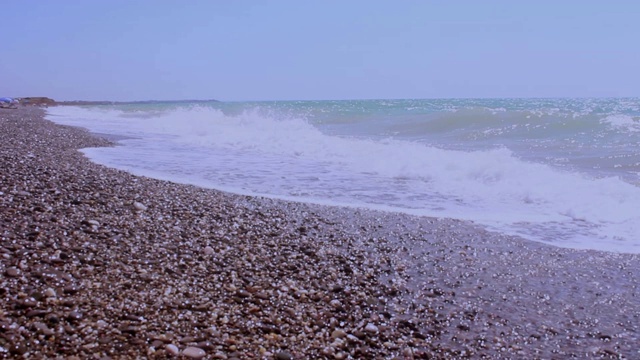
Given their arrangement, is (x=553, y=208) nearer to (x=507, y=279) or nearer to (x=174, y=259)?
(x=507, y=279)

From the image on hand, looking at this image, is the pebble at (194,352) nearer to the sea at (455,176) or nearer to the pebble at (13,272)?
the pebble at (13,272)

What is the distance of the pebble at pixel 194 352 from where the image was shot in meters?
2.81

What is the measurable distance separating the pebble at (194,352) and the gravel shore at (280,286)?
12 millimetres

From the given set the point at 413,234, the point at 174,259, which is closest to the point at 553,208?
the point at 413,234

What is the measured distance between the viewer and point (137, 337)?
292 centimetres

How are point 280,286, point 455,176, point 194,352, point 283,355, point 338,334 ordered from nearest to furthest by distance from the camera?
point 194,352 < point 283,355 < point 338,334 < point 280,286 < point 455,176

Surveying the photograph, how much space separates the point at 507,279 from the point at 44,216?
13.3ft

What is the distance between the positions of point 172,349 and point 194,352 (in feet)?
0.38

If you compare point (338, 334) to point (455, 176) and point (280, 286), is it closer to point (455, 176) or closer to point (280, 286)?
point (280, 286)

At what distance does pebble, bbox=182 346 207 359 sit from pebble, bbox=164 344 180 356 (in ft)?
0.12

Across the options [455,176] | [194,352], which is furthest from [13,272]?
[455,176]

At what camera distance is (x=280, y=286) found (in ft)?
12.9

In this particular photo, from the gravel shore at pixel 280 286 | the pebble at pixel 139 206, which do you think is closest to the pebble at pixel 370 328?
the gravel shore at pixel 280 286

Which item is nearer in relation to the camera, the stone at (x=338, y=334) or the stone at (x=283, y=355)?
the stone at (x=283, y=355)
